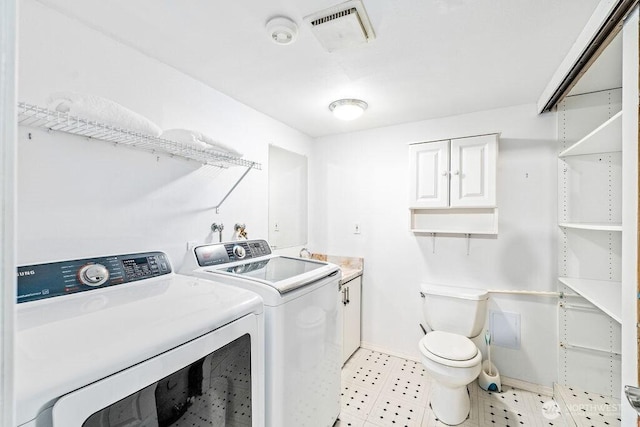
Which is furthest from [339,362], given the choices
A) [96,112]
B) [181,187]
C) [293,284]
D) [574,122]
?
[574,122]

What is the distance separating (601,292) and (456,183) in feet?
3.64

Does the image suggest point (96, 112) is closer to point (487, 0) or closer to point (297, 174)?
point (487, 0)

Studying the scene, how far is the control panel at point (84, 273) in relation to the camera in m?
0.99

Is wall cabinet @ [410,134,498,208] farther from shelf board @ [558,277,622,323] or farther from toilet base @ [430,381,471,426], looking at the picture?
toilet base @ [430,381,471,426]

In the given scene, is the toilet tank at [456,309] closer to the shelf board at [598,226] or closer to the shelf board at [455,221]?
the shelf board at [455,221]

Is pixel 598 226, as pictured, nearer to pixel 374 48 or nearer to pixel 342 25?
pixel 374 48

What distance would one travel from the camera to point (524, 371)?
2.25 m

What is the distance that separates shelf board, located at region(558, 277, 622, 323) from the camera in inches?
53.4

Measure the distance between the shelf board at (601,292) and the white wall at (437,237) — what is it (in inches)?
10.8

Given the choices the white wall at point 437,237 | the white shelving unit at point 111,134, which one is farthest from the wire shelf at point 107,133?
the white wall at point 437,237

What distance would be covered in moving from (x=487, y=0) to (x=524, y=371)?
2.62 m

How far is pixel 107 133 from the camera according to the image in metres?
1.23

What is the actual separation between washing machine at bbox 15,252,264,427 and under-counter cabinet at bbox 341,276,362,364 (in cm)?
149

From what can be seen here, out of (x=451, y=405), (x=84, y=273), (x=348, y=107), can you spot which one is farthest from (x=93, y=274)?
(x=451, y=405)
